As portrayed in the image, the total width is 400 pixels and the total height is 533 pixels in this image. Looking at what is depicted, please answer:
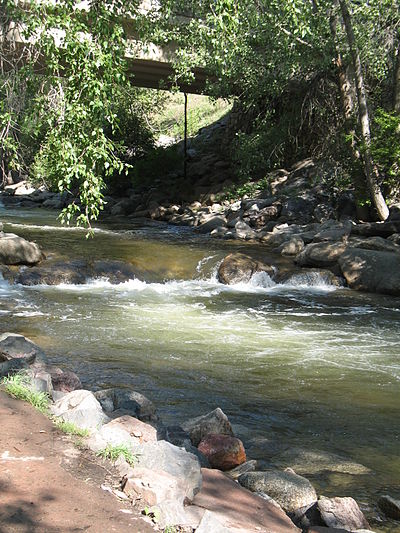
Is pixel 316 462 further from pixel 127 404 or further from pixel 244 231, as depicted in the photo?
pixel 244 231

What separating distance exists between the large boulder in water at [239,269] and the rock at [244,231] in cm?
335

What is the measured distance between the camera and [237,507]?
11.5ft

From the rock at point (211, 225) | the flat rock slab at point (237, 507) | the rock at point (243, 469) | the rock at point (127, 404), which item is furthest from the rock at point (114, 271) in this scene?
the flat rock slab at point (237, 507)

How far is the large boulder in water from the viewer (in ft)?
42.5

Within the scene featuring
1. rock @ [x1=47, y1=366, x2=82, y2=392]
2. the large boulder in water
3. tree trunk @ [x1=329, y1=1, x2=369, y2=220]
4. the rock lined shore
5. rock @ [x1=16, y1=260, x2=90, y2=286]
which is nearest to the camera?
the rock lined shore

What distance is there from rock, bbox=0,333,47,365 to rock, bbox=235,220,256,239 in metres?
10.9

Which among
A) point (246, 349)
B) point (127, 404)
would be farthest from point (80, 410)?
point (246, 349)

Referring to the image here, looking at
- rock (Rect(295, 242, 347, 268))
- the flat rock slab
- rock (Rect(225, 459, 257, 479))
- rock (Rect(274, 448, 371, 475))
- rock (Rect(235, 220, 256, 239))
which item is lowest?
rock (Rect(274, 448, 371, 475))

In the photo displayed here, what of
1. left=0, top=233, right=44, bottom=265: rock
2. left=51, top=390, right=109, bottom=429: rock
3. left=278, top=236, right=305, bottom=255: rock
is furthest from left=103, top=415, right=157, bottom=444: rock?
left=278, top=236, right=305, bottom=255: rock

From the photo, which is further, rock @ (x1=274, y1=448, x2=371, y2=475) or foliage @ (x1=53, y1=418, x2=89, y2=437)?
rock @ (x1=274, y1=448, x2=371, y2=475)

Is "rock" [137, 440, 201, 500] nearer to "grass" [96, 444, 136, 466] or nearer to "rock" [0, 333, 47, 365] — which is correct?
"grass" [96, 444, 136, 466]

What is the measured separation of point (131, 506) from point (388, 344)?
6306mm

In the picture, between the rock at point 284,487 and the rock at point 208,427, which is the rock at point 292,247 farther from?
the rock at point 284,487

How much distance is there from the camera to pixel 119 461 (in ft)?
12.1
